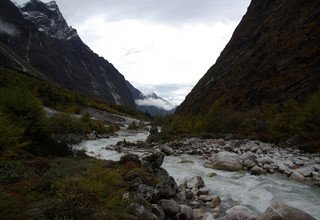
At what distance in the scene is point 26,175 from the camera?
1548cm

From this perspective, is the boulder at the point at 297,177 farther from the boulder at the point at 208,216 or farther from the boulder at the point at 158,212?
the boulder at the point at 158,212

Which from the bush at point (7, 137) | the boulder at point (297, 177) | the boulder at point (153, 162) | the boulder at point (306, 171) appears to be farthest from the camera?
the boulder at point (306, 171)

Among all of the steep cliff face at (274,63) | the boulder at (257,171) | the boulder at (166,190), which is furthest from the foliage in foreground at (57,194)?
the steep cliff face at (274,63)

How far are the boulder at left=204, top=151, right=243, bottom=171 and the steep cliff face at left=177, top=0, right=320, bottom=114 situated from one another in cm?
3671

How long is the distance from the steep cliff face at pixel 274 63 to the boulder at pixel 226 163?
3671 cm

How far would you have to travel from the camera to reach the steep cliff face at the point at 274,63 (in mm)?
68750

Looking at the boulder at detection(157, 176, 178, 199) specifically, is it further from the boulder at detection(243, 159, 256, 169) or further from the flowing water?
the boulder at detection(243, 159, 256, 169)

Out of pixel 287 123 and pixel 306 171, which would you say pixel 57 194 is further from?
pixel 287 123

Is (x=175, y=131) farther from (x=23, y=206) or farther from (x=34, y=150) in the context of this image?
(x=23, y=206)

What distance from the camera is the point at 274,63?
82250 millimetres

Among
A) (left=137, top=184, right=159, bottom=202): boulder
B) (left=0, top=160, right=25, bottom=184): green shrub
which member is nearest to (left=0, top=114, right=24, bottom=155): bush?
(left=0, top=160, right=25, bottom=184): green shrub

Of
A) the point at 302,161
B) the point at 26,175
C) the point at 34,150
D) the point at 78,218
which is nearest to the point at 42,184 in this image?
the point at 26,175

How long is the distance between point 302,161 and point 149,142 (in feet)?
90.5

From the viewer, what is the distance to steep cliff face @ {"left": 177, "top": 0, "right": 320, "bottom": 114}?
68750mm
